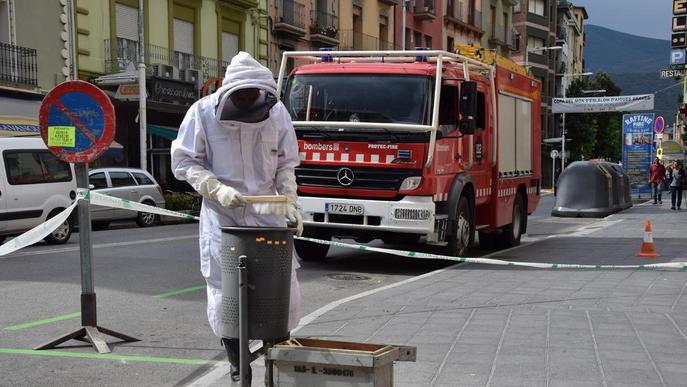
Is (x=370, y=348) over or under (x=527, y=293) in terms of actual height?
over

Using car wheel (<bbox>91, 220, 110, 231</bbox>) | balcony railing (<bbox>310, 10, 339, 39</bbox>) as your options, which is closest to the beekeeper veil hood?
car wheel (<bbox>91, 220, 110, 231</bbox>)

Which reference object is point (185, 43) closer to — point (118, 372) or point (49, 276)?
point (49, 276)

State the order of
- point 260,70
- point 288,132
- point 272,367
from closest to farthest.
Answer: point 272,367 < point 260,70 < point 288,132

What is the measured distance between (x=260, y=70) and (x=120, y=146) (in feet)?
70.3

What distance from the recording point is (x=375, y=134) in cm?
1005

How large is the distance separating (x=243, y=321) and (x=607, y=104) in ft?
115

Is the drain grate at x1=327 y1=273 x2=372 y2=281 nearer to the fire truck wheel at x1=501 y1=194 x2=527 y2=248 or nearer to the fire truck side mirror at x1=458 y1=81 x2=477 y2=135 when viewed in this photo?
the fire truck side mirror at x1=458 y1=81 x2=477 y2=135

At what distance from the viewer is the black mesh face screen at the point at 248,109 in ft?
13.7

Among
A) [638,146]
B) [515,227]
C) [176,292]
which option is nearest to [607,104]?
[638,146]

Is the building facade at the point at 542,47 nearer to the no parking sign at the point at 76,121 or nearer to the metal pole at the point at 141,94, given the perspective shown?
the metal pole at the point at 141,94

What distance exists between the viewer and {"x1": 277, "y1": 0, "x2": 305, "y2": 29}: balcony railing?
34.6m

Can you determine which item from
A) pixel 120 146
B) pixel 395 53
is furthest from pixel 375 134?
pixel 120 146

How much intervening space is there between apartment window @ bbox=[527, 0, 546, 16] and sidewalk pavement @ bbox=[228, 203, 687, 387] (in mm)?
65400

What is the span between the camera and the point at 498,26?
59094 mm
